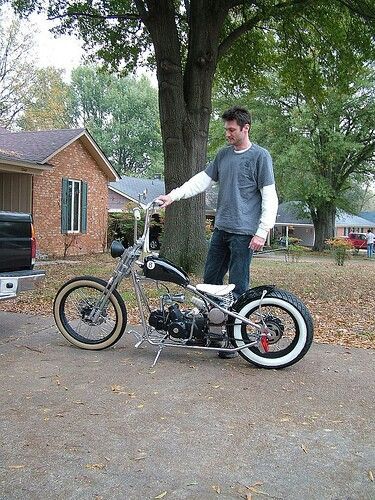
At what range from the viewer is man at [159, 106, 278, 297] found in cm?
418

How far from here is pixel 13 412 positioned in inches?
120

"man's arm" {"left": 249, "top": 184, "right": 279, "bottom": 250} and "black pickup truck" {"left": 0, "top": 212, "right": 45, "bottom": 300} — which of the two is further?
"black pickup truck" {"left": 0, "top": 212, "right": 45, "bottom": 300}

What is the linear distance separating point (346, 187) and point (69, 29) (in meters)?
25.4

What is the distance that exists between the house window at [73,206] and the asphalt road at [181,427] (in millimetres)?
13271

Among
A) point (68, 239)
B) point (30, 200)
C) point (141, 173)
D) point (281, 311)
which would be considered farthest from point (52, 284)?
point (141, 173)

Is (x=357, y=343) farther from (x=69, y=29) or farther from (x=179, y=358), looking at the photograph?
(x=69, y=29)

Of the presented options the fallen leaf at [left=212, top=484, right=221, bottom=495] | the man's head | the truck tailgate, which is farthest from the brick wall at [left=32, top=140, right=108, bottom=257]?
the fallen leaf at [left=212, top=484, right=221, bottom=495]

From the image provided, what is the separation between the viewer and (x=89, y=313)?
14.4 feet

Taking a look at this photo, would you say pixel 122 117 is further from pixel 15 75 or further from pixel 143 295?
pixel 143 295

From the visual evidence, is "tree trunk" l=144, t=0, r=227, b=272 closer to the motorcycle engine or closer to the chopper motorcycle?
the chopper motorcycle

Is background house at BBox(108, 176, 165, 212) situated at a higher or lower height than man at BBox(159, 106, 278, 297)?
higher

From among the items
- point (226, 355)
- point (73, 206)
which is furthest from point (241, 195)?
point (73, 206)

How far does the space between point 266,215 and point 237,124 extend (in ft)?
2.63

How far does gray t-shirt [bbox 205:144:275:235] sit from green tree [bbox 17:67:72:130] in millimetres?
40750
